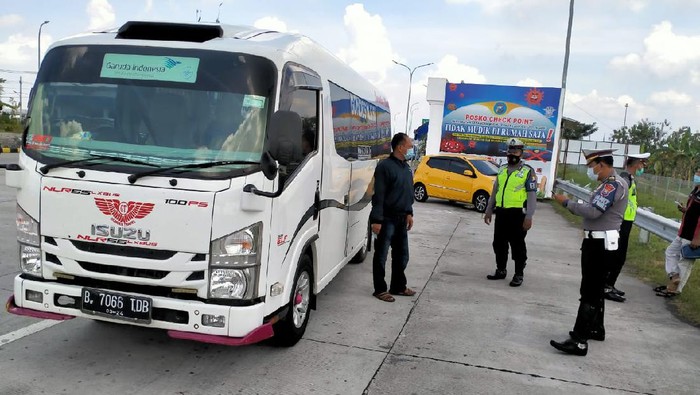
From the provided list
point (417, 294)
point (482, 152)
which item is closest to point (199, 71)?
point (417, 294)

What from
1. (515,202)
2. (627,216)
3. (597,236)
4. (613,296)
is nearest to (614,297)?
(613,296)

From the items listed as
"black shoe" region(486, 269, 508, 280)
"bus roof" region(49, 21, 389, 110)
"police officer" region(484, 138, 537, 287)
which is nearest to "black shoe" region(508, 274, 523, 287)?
"police officer" region(484, 138, 537, 287)

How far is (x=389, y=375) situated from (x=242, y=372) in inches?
43.7

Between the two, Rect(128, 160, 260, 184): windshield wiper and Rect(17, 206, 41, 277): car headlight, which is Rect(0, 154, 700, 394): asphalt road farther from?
Rect(128, 160, 260, 184): windshield wiper

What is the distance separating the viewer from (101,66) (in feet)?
13.1

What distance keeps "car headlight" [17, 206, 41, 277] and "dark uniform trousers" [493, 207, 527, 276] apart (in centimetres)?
550

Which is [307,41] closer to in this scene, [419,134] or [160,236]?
[160,236]

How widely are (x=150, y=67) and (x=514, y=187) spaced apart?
4.91 metres

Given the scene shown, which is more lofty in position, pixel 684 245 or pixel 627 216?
pixel 627 216

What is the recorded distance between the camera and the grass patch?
658cm

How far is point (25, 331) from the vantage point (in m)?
4.67

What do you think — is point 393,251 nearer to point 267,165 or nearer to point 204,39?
point 267,165

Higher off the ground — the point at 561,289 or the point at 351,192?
the point at 351,192

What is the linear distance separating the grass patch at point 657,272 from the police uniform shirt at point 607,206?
223 centimetres
